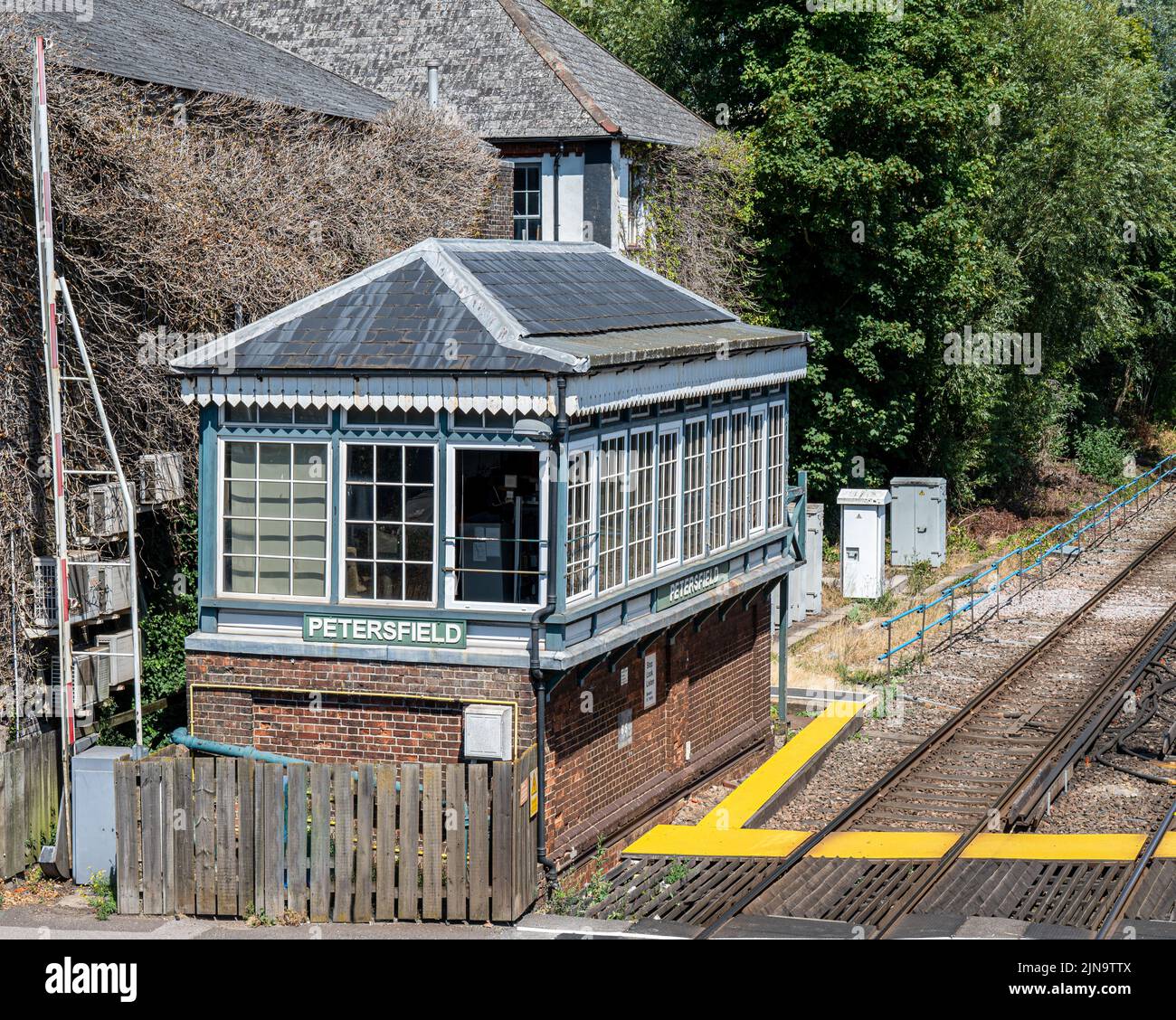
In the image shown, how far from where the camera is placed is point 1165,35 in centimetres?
5819

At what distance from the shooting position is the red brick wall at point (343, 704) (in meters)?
13.4

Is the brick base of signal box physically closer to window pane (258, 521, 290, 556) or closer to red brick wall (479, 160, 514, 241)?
window pane (258, 521, 290, 556)

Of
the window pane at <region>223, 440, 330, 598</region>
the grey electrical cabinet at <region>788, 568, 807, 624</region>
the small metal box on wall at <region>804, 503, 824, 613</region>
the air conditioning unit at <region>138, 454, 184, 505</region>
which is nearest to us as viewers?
the window pane at <region>223, 440, 330, 598</region>

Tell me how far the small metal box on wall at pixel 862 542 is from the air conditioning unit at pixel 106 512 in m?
14.8

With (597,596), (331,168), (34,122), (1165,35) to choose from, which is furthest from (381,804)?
(1165,35)

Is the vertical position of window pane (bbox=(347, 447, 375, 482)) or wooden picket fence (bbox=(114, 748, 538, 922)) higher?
window pane (bbox=(347, 447, 375, 482))

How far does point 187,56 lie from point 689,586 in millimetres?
10279

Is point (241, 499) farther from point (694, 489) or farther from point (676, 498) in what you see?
point (694, 489)

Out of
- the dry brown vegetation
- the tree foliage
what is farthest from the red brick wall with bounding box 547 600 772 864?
the tree foliage

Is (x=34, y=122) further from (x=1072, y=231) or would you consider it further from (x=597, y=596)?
(x=1072, y=231)

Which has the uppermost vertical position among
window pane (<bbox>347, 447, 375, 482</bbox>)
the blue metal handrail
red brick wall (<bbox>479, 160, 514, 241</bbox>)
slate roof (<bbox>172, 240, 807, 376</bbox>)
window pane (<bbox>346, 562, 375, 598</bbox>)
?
red brick wall (<bbox>479, 160, 514, 241</bbox>)

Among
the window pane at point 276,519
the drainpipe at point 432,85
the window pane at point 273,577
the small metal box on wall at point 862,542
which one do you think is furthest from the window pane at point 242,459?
the small metal box on wall at point 862,542

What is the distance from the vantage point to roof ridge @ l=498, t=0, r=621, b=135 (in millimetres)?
28047

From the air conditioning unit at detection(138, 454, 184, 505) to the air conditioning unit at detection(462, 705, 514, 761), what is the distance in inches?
210
